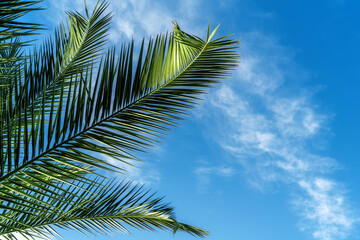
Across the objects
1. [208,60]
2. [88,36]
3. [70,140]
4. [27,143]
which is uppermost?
[88,36]

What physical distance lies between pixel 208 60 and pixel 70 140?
2.90 ft

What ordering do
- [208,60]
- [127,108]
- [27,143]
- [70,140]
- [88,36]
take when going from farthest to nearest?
[88,36] < [208,60] < [127,108] < [70,140] < [27,143]

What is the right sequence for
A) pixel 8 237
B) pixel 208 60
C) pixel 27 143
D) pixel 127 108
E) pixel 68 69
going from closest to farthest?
pixel 27 143, pixel 127 108, pixel 208 60, pixel 8 237, pixel 68 69

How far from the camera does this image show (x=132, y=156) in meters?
1.81

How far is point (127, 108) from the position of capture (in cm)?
192

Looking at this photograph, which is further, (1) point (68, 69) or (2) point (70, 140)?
(1) point (68, 69)

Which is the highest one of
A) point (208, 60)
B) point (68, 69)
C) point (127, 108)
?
point (68, 69)

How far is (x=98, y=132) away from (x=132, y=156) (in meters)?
0.22

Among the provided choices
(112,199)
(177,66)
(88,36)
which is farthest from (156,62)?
(88,36)

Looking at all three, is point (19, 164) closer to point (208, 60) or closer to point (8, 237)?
point (208, 60)

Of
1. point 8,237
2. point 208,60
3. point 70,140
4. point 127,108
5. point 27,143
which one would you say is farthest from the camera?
point 8,237

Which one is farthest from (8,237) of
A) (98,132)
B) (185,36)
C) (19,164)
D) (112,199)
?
(185,36)

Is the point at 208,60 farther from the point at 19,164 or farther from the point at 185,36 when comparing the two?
the point at 19,164

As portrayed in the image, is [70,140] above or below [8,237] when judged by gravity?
above
